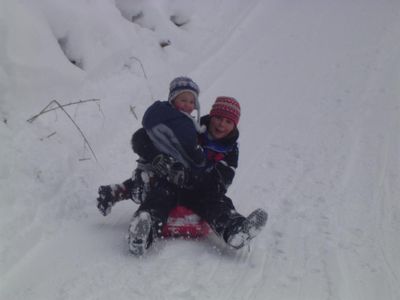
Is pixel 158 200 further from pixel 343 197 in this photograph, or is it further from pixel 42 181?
pixel 343 197

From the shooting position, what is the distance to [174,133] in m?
3.11

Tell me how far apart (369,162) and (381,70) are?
2.38 meters

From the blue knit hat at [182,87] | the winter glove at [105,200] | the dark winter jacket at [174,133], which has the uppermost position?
the blue knit hat at [182,87]

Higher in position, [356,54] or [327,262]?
[356,54]

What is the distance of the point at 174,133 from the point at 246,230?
2.40 ft

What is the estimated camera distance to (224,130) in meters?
3.37

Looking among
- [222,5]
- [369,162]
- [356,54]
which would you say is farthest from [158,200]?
[222,5]

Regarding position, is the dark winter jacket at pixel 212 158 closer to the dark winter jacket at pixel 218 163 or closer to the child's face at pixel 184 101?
the dark winter jacket at pixel 218 163

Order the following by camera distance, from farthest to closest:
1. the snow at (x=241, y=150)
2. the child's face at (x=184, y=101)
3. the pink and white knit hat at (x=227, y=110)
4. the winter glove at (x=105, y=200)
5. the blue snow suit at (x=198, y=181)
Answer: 1. the pink and white knit hat at (x=227, y=110)
2. the child's face at (x=184, y=101)
3. the winter glove at (x=105, y=200)
4. the blue snow suit at (x=198, y=181)
5. the snow at (x=241, y=150)

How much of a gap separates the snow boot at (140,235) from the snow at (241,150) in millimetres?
72

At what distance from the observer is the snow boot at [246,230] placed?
9.64 ft

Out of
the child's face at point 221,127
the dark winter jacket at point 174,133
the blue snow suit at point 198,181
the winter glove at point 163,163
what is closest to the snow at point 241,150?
the blue snow suit at point 198,181

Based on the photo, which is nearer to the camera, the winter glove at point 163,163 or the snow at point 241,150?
the snow at point 241,150

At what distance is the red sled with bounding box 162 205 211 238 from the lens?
312cm
